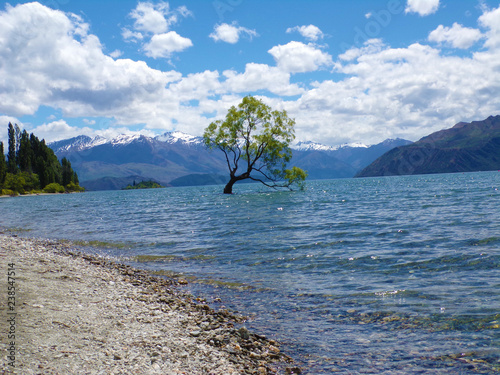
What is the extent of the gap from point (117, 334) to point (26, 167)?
683 feet

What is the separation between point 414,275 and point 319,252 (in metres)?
6.01

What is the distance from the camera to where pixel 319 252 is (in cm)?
1889

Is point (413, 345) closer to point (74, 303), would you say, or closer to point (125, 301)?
point (125, 301)

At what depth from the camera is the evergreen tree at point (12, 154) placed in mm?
171625

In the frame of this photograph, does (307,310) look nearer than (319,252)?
Yes

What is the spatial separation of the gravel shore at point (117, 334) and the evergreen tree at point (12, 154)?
196 meters

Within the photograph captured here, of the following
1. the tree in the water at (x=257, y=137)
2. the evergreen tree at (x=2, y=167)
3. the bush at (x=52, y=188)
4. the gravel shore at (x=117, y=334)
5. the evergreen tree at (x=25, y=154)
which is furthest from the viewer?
the bush at (x=52, y=188)

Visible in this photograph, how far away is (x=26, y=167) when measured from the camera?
179250 millimetres

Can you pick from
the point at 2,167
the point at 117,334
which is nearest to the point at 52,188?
the point at 2,167

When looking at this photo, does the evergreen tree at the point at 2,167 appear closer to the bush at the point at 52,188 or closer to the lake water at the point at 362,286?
the bush at the point at 52,188

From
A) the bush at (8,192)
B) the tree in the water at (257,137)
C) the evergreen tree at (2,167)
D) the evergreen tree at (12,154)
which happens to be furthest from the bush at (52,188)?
the tree in the water at (257,137)

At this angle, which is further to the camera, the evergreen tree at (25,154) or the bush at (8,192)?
the evergreen tree at (25,154)

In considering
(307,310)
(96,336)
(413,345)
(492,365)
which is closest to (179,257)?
(307,310)

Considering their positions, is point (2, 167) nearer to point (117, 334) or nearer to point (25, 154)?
point (25, 154)
